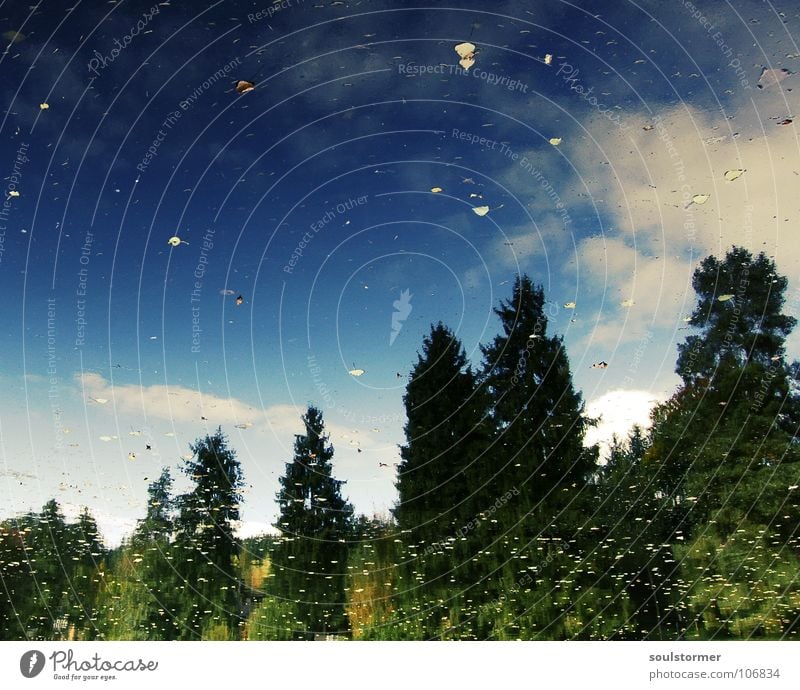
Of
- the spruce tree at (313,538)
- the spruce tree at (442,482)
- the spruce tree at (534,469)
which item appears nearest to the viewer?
the spruce tree at (534,469)

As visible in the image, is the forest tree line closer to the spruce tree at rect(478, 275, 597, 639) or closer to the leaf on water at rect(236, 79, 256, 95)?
the spruce tree at rect(478, 275, 597, 639)

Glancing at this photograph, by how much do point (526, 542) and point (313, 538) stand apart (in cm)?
333

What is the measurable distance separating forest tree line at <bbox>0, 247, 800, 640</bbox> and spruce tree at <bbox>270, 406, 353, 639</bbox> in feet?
0.11

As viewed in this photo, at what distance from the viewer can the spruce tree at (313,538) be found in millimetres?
8695

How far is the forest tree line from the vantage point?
303 inches

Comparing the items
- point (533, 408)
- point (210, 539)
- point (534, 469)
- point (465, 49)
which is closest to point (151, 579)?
point (210, 539)

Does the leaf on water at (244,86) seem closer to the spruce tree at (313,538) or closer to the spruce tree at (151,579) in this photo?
the spruce tree at (313,538)

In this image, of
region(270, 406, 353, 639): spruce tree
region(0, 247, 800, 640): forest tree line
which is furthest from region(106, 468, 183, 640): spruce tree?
region(270, 406, 353, 639): spruce tree

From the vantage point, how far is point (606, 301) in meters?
Answer: 8.67

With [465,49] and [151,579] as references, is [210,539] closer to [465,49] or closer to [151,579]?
[151,579]

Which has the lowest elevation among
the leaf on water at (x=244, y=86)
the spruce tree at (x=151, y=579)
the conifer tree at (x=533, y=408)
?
the spruce tree at (x=151, y=579)

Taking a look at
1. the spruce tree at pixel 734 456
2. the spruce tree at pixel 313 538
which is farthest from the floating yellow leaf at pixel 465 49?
the spruce tree at pixel 313 538

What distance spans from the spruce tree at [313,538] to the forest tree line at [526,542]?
3 centimetres

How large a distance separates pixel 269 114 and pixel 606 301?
5532 millimetres
